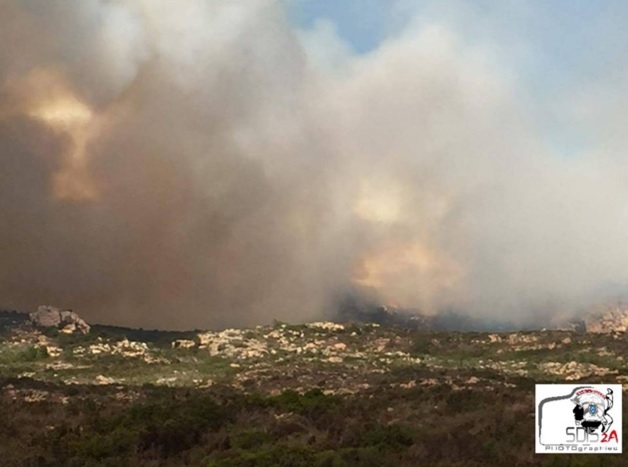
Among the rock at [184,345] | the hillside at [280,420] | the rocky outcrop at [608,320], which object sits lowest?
the hillside at [280,420]

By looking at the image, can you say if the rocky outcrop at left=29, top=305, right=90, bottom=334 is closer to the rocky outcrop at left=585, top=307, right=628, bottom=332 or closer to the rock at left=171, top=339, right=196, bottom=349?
the rock at left=171, top=339, right=196, bottom=349

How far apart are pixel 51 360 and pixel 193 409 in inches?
2275

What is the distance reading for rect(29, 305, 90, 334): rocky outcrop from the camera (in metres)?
114

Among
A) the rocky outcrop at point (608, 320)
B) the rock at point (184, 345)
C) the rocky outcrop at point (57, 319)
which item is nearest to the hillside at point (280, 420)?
the rock at point (184, 345)

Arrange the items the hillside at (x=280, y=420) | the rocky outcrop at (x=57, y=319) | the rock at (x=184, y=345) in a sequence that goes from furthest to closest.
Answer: the rocky outcrop at (x=57, y=319) < the rock at (x=184, y=345) < the hillside at (x=280, y=420)

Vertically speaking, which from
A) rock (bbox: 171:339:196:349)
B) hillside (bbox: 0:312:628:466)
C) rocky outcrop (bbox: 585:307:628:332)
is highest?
rocky outcrop (bbox: 585:307:628:332)

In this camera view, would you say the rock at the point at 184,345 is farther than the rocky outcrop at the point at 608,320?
No

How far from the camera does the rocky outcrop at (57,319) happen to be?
4500 inches

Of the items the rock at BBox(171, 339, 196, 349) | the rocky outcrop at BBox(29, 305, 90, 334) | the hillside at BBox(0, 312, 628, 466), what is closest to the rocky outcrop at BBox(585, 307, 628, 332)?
the hillside at BBox(0, 312, 628, 466)

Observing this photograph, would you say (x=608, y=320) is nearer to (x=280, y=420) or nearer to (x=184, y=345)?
(x=184, y=345)

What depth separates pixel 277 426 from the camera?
76.8ft

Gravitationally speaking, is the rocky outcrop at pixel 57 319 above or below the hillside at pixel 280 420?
above

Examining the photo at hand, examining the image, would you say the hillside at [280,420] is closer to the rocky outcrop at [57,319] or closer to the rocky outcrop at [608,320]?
the rocky outcrop at [57,319]

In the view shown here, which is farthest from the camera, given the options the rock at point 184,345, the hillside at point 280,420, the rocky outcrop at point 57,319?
the rocky outcrop at point 57,319
